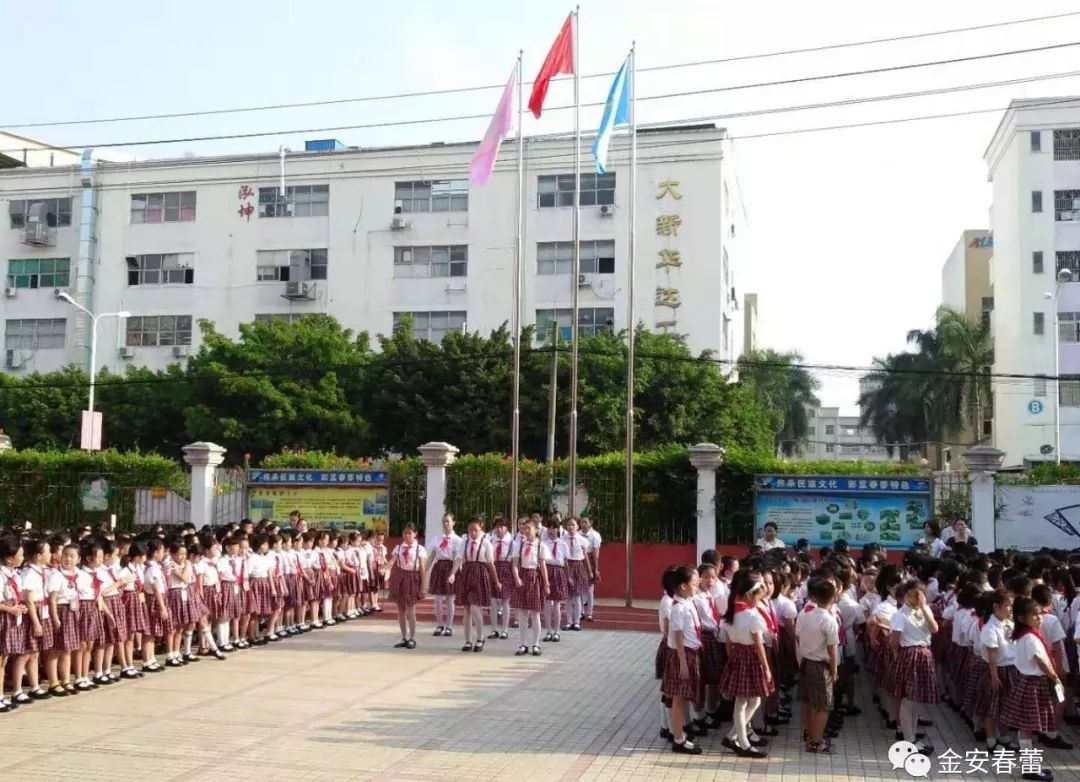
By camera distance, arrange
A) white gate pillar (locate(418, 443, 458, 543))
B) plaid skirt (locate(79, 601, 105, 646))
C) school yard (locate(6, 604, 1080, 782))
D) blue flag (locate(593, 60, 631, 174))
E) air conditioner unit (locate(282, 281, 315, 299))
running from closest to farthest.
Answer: school yard (locate(6, 604, 1080, 782)) → plaid skirt (locate(79, 601, 105, 646)) → blue flag (locate(593, 60, 631, 174)) → white gate pillar (locate(418, 443, 458, 543)) → air conditioner unit (locate(282, 281, 315, 299))

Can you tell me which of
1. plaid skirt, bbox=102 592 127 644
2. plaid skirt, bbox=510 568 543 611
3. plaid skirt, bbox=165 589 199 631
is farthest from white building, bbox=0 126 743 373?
plaid skirt, bbox=102 592 127 644

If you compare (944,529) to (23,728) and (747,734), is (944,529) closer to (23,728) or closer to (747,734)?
(747,734)

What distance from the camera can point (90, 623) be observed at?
1041cm

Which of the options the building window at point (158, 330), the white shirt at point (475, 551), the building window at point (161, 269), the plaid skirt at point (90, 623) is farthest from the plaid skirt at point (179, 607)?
the building window at point (161, 269)

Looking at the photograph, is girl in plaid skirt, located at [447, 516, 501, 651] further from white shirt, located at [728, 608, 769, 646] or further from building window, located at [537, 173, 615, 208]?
building window, located at [537, 173, 615, 208]

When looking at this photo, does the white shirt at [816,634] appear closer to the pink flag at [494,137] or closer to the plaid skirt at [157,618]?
the plaid skirt at [157,618]

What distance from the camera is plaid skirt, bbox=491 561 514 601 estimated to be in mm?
13466

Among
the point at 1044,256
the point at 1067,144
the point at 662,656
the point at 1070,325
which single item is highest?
the point at 1067,144

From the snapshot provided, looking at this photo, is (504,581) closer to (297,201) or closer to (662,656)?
(662,656)

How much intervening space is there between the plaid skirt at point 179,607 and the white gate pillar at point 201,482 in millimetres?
8725

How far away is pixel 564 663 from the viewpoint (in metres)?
12.4

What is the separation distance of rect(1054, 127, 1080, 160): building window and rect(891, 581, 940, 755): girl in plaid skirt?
112 ft

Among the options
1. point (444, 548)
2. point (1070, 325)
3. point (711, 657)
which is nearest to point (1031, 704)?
point (711, 657)

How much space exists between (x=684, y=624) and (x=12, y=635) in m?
5.58
